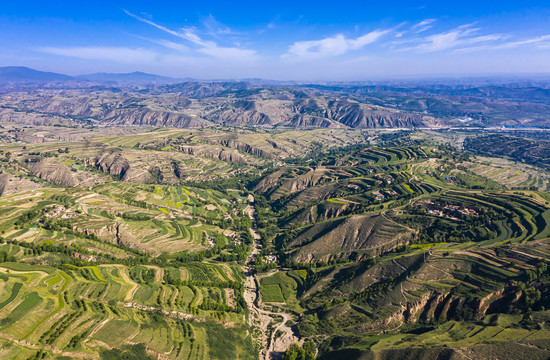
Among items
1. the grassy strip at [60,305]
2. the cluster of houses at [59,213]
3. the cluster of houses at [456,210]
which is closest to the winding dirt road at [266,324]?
the grassy strip at [60,305]

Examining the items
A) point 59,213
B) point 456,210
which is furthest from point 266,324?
point 59,213

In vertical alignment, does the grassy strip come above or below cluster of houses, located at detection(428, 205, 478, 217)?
below

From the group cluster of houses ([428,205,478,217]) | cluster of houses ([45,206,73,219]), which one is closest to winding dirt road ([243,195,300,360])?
cluster of houses ([428,205,478,217])

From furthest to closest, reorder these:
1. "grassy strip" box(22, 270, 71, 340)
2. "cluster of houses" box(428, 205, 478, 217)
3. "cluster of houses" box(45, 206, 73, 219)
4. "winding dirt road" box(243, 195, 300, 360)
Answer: "cluster of houses" box(45, 206, 73, 219)
"cluster of houses" box(428, 205, 478, 217)
"winding dirt road" box(243, 195, 300, 360)
"grassy strip" box(22, 270, 71, 340)

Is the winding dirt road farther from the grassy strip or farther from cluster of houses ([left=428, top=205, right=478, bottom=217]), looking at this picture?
cluster of houses ([left=428, top=205, right=478, bottom=217])

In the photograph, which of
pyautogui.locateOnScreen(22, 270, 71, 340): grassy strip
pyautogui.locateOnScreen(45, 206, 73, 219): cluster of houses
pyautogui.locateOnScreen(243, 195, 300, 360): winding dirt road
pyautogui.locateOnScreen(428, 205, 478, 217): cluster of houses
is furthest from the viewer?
pyautogui.locateOnScreen(45, 206, 73, 219): cluster of houses

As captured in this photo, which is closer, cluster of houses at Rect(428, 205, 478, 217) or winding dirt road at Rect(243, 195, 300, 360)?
winding dirt road at Rect(243, 195, 300, 360)

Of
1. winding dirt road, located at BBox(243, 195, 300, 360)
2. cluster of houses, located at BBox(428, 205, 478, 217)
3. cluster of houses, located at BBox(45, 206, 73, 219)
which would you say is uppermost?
cluster of houses, located at BBox(428, 205, 478, 217)

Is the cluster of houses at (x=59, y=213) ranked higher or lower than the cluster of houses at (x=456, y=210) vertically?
lower

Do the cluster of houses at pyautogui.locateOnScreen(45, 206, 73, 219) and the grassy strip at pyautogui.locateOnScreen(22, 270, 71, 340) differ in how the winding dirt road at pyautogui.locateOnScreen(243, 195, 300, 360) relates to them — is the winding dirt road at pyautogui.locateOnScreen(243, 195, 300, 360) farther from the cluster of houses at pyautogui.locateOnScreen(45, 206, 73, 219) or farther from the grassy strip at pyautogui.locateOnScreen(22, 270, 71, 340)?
the cluster of houses at pyautogui.locateOnScreen(45, 206, 73, 219)

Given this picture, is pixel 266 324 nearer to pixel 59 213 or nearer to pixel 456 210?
pixel 456 210

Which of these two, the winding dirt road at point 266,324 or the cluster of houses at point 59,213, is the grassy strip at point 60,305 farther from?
the winding dirt road at point 266,324

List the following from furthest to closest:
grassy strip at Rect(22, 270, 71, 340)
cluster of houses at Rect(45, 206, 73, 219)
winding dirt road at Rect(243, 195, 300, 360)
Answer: cluster of houses at Rect(45, 206, 73, 219) → winding dirt road at Rect(243, 195, 300, 360) → grassy strip at Rect(22, 270, 71, 340)
